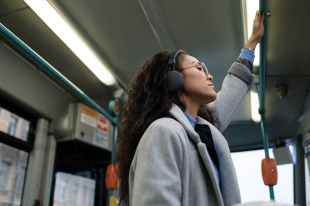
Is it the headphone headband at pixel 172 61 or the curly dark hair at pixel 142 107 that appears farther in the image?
the headphone headband at pixel 172 61

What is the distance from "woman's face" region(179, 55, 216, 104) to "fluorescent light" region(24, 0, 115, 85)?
150 cm

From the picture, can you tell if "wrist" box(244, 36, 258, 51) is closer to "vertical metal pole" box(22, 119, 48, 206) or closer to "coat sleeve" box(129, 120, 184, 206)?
"coat sleeve" box(129, 120, 184, 206)

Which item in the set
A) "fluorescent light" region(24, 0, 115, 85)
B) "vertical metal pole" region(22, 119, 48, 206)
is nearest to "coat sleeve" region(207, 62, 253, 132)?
"fluorescent light" region(24, 0, 115, 85)

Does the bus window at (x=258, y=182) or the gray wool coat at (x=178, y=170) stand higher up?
the bus window at (x=258, y=182)

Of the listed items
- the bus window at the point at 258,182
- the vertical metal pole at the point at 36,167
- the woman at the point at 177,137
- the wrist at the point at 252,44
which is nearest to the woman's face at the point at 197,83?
the woman at the point at 177,137

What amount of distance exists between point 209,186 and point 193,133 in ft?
0.52

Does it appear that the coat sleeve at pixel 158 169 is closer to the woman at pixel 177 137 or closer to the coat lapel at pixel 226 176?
the woman at pixel 177 137

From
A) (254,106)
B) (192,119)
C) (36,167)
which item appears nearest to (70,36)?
(36,167)

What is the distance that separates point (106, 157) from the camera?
423cm

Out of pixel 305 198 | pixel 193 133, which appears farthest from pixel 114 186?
pixel 305 198

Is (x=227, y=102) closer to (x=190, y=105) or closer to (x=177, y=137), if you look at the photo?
(x=190, y=105)

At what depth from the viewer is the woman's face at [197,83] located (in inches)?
50.5

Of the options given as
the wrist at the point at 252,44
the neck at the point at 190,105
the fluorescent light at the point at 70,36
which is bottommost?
the neck at the point at 190,105

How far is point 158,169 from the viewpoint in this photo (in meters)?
0.96
